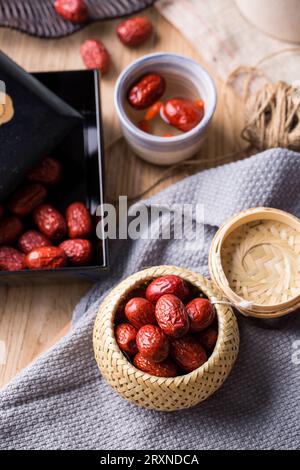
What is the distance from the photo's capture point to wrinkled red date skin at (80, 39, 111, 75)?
129 cm

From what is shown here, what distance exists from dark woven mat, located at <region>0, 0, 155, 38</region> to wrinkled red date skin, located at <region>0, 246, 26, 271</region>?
0.48m

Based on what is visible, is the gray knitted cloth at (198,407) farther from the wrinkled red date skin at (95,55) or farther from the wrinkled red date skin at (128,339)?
the wrinkled red date skin at (95,55)

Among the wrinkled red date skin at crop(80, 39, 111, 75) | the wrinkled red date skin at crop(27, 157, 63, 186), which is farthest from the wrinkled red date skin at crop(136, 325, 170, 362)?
the wrinkled red date skin at crop(80, 39, 111, 75)

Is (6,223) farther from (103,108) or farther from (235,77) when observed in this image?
(235,77)

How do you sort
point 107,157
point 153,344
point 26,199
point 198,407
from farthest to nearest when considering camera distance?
point 107,157, point 26,199, point 198,407, point 153,344

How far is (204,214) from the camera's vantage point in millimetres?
1137

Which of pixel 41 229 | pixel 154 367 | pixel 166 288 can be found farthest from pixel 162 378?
pixel 41 229

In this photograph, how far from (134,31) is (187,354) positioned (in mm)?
682

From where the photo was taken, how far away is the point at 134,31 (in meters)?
1.30

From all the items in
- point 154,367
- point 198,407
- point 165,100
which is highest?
point 165,100

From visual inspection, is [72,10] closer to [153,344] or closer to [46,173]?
[46,173]

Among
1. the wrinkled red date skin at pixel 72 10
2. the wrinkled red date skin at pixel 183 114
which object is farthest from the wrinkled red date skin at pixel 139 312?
the wrinkled red date skin at pixel 72 10

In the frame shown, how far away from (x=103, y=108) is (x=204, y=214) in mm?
324

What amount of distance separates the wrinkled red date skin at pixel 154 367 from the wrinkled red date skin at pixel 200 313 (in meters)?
0.07
